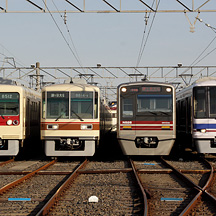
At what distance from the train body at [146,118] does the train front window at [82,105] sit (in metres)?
0.98

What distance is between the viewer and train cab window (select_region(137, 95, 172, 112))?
13336mm

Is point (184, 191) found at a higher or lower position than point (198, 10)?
lower

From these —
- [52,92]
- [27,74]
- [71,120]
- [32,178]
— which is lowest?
[32,178]

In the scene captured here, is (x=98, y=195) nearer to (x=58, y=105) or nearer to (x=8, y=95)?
(x=58, y=105)

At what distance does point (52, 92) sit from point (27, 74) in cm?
1705

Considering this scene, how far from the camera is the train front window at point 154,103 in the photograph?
13.3 meters

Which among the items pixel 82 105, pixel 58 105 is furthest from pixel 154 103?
pixel 58 105

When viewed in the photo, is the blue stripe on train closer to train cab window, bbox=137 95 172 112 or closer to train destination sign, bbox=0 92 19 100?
train cab window, bbox=137 95 172 112

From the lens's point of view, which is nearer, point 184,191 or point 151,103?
point 184,191

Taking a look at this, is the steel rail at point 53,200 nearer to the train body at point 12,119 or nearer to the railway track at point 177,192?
the railway track at point 177,192

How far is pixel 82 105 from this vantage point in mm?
13508

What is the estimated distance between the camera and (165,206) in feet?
21.8

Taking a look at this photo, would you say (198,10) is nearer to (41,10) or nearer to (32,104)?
(41,10)

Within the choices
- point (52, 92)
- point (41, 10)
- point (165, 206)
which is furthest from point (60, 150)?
point (165, 206)
